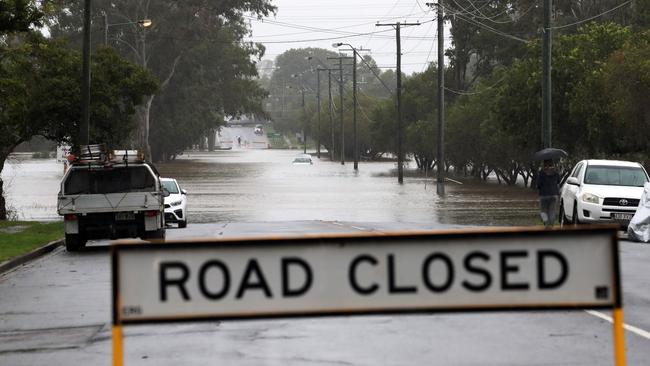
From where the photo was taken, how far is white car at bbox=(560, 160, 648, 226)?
28828mm

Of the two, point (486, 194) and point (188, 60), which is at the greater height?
point (188, 60)

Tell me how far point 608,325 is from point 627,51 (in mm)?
30203

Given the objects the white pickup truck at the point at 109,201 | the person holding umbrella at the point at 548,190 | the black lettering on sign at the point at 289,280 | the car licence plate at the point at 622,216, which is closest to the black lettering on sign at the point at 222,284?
the black lettering on sign at the point at 289,280

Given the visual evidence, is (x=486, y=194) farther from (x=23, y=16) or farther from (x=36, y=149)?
(x=36, y=149)

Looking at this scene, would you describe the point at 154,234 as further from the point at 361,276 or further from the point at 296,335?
the point at 361,276

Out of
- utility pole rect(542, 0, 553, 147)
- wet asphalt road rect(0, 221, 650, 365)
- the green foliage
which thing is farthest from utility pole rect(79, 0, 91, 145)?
wet asphalt road rect(0, 221, 650, 365)

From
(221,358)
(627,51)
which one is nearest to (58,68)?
(627,51)

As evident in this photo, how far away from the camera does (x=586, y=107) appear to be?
46.8 meters

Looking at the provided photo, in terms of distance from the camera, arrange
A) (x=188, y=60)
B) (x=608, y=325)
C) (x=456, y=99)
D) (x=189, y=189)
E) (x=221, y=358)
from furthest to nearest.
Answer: (x=188, y=60), (x=456, y=99), (x=189, y=189), (x=608, y=325), (x=221, y=358)

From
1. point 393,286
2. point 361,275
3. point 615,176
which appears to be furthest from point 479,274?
point 615,176

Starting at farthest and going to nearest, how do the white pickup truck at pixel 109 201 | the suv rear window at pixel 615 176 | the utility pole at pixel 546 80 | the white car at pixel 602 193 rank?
the utility pole at pixel 546 80, the suv rear window at pixel 615 176, the white car at pixel 602 193, the white pickup truck at pixel 109 201

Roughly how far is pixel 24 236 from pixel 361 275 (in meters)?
23.7

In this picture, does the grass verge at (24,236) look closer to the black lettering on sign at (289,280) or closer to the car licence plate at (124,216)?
the car licence plate at (124,216)

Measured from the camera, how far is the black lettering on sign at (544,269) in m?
6.29
